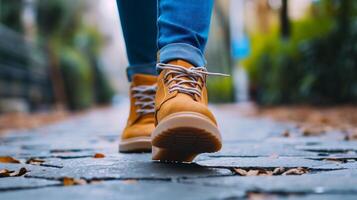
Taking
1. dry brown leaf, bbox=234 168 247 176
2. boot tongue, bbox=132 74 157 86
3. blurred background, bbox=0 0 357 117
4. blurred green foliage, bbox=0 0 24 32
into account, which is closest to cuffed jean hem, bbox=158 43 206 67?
dry brown leaf, bbox=234 168 247 176

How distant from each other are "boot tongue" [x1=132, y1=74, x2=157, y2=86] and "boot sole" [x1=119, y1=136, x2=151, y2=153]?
0.67ft

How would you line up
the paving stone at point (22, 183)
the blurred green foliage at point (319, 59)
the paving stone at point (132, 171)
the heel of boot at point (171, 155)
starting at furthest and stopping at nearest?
the blurred green foliage at point (319, 59)
the heel of boot at point (171, 155)
the paving stone at point (132, 171)
the paving stone at point (22, 183)

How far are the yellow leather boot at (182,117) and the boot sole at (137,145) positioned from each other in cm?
42

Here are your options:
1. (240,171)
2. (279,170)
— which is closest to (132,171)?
(240,171)

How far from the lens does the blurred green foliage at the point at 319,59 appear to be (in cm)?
644

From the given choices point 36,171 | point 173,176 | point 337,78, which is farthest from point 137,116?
point 337,78

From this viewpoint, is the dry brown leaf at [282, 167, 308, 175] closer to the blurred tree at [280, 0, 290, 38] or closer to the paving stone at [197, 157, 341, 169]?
the paving stone at [197, 157, 341, 169]

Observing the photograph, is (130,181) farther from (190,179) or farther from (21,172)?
(21,172)

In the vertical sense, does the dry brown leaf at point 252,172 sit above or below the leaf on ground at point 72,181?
above

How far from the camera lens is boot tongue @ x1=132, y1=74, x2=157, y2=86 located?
2.06 m

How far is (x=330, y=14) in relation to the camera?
23.3 feet

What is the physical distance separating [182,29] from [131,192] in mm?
602

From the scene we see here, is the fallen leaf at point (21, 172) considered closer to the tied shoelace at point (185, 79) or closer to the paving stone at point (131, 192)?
the paving stone at point (131, 192)

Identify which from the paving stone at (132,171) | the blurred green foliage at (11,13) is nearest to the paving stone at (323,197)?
the paving stone at (132,171)
